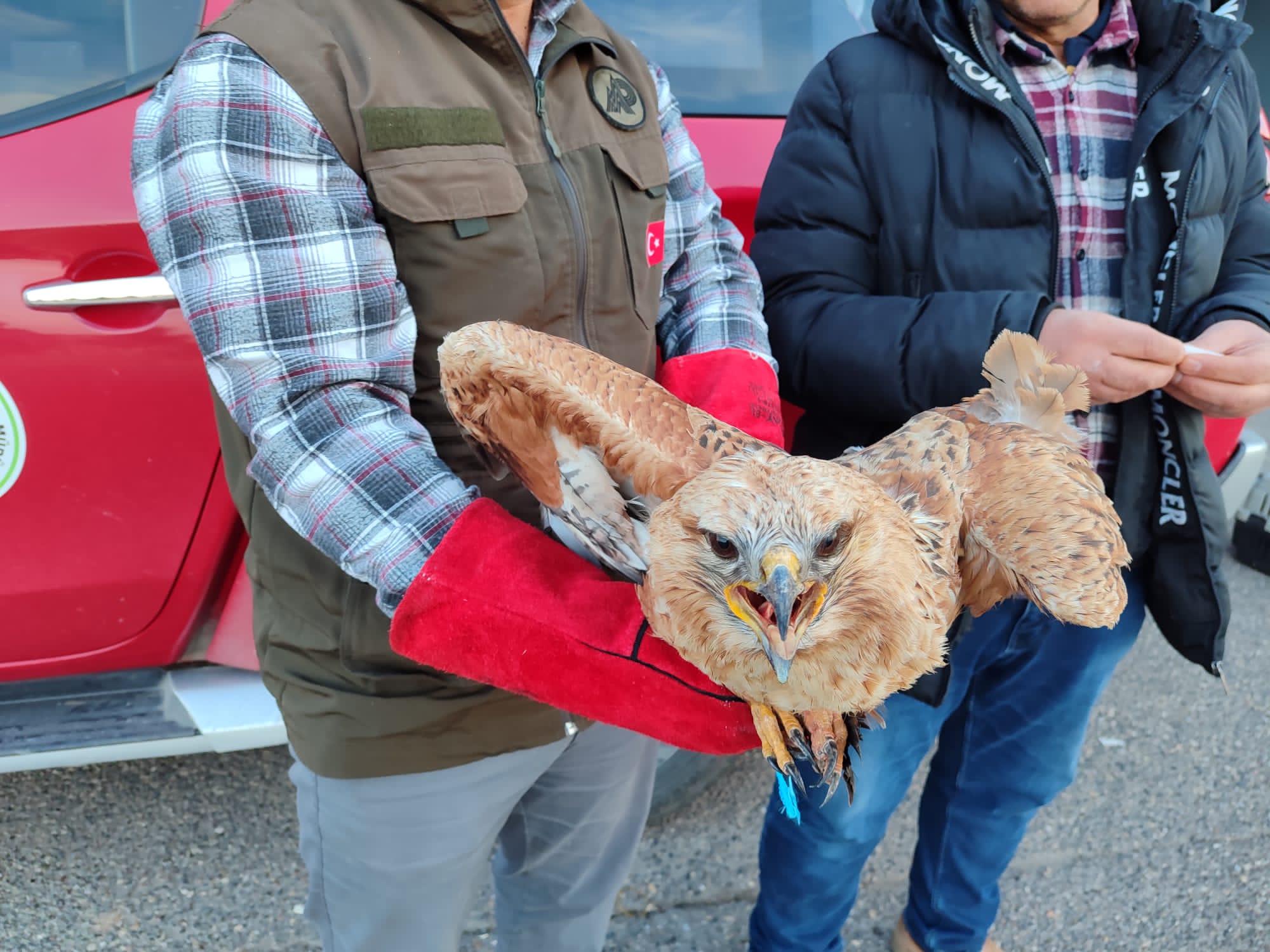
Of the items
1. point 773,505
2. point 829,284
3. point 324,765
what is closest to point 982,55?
point 829,284

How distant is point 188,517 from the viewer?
6.81ft

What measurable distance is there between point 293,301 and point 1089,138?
4.77 feet

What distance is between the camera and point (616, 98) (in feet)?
4.63

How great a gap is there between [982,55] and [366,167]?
1140mm

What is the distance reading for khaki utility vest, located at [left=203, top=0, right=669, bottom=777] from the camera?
3.77 ft

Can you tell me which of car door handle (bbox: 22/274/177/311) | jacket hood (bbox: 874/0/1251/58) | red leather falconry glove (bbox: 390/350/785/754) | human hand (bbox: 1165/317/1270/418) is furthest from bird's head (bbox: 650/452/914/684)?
car door handle (bbox: 22/274/177/311)

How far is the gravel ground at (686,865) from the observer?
2377 millimetres

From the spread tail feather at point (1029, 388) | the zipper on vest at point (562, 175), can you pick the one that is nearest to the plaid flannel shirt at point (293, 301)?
the zipper on vest at point (562, 175)

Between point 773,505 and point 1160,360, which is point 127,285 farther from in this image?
point 1160,360

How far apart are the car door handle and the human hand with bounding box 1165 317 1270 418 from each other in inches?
73.1

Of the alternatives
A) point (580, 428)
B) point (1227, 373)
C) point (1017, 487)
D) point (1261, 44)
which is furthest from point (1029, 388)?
point (1261, 44)

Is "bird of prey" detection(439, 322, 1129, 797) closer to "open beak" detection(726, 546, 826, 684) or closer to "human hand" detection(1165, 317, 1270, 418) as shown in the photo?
"open beak" detection(726, 546, 826, 684)

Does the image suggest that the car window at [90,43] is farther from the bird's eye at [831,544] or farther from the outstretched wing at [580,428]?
the bird's eye at [831,544]

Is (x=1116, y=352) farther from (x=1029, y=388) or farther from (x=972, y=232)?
(x=972, y=232)
